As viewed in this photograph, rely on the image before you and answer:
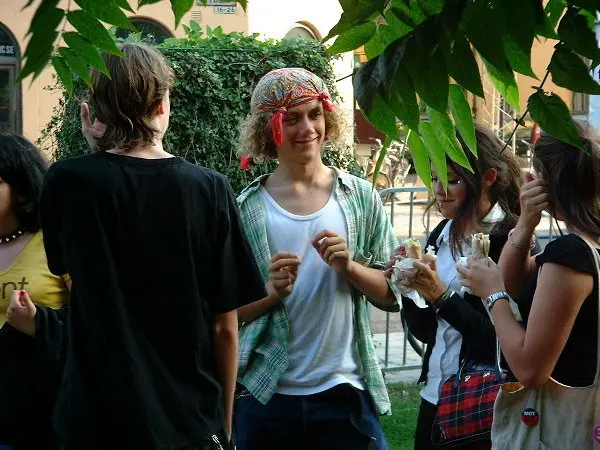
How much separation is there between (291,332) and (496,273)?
797 millimetres

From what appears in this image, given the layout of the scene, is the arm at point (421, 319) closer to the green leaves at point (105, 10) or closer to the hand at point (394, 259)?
the hand at point (394, 259)

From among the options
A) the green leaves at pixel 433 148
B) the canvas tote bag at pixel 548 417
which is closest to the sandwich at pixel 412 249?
the canvas tote bag at pixel 548 417

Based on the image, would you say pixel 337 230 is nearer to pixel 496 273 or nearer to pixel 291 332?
pixel 291 332

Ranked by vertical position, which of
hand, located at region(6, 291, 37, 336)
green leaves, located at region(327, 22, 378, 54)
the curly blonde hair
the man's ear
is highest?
green leaves, located at region(327, 22, 378, 54)

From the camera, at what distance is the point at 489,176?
3945 millimetres

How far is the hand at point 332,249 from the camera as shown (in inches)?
141

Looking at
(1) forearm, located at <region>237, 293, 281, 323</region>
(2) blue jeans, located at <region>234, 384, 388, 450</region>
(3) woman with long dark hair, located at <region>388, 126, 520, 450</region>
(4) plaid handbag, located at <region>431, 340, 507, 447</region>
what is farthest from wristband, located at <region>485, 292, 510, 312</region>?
(1) forearm, located at <region>237, 293, 281, 323</region>

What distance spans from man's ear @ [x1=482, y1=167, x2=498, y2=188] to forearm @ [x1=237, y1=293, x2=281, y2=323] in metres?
0.92

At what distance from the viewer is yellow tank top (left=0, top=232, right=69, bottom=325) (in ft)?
11.6

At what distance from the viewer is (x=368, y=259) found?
3838 millimetres

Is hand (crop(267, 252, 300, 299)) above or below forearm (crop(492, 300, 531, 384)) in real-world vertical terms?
above

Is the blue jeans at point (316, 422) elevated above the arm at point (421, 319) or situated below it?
below

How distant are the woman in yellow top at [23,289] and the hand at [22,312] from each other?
0.06 meters

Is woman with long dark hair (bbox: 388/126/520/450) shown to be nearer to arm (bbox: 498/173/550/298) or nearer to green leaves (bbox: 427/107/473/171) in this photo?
arm (bbox: 498/173/550/298)
